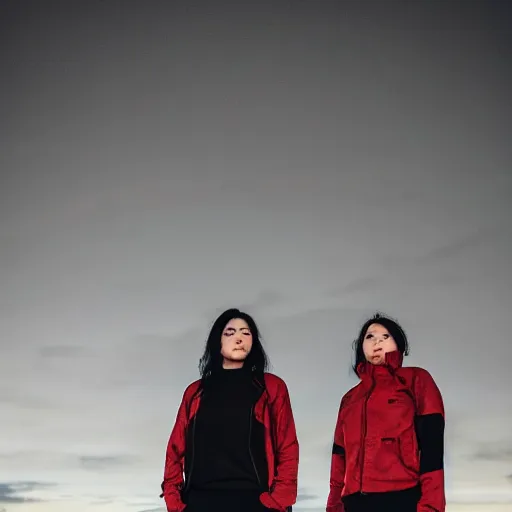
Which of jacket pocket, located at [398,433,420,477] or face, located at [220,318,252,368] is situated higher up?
face, located at [220,318,252,368]

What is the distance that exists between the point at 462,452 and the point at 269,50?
275 centimetres

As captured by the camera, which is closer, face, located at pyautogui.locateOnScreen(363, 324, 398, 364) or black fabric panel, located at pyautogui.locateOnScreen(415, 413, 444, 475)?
black fabric panel, located at pyautogui.locateOnScreen(415, 413, 444, 475)

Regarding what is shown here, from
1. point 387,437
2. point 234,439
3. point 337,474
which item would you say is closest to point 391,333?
point 387,437

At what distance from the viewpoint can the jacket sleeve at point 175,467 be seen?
Result: 3.58 meters

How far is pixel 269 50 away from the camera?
20.5ft

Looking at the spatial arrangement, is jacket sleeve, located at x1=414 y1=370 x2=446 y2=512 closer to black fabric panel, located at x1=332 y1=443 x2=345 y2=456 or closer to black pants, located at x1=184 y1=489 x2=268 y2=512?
black fabric panel, located at x1=332 y1=443 x2=345 y2=456

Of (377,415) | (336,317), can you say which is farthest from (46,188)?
(377,415)

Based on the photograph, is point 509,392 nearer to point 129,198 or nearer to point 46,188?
point 129,198

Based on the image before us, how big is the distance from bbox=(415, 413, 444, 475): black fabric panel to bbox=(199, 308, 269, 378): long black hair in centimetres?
66

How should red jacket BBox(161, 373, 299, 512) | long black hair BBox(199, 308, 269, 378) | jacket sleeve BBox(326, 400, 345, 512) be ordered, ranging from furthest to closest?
long black hair BBox(199, 308, 269, 378) < jacket sleeve BBox(326, 400, 345, 512) < red jacket BBox(161, 373, 299, 512)

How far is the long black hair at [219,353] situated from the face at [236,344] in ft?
0.06

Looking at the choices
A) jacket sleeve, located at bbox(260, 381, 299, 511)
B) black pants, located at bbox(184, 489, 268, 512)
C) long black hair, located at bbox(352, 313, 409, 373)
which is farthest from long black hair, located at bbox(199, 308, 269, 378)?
black pants, located at bbox(184, 489, 268, 512)

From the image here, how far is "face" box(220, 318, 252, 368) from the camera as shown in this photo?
380cm

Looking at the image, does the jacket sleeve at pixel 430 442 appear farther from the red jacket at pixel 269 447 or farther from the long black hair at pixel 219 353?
the long black hair at pixel 219 353
